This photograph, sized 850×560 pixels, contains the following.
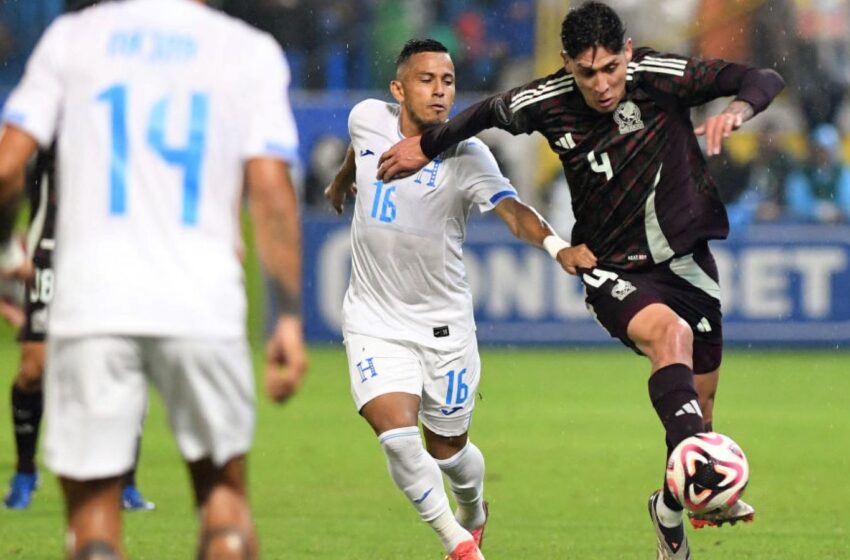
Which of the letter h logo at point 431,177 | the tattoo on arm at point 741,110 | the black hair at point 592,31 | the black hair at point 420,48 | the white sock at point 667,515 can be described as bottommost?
the white sock at point 667,515

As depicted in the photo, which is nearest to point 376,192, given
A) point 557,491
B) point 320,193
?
point 557,491

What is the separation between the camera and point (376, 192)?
7.27 meters

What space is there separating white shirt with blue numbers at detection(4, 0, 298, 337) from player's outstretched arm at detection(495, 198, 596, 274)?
2.76m

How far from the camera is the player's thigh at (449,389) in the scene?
284 inches

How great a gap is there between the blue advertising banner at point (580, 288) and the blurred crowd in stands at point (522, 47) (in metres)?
1.40

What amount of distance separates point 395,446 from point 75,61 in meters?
3.01

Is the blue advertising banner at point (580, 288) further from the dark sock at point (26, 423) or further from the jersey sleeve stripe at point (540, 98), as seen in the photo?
the jersey sleeve stripe at point (540, 98)

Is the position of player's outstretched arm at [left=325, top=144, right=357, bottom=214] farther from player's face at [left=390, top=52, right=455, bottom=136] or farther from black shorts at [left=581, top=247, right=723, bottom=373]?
black shorts at [left=581, top=247, right=723, bottom=373]

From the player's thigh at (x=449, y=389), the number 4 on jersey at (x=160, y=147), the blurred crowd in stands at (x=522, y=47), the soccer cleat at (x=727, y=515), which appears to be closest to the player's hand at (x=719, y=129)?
the soccer cleat at (x=727, y=515)

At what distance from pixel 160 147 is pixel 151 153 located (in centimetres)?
3

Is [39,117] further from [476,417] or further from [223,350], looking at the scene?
[476,417]

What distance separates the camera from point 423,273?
7270mm

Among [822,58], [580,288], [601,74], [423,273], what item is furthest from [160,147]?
[822,58]

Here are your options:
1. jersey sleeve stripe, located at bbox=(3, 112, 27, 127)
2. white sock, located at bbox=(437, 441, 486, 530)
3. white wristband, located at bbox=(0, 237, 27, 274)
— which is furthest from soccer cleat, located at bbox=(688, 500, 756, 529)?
jersey sleeve stripe, located at bbox=(3, 112, 27, 127)
